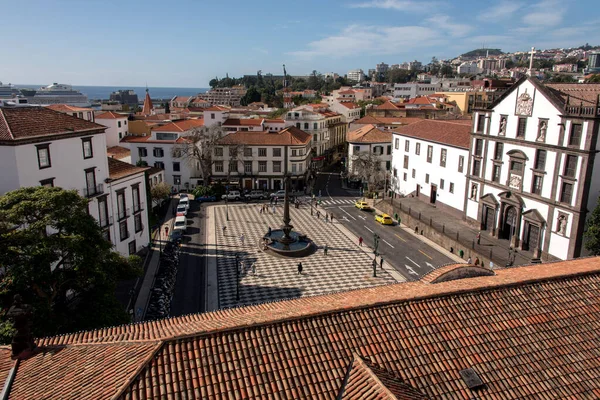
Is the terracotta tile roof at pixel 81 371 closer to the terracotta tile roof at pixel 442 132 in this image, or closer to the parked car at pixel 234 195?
the terracotta tile roof at pixel 442 132

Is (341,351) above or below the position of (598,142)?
below

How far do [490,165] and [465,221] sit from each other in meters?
6.49

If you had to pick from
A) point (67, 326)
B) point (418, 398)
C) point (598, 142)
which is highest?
point (598, 142)

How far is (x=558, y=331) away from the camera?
42.0 feet

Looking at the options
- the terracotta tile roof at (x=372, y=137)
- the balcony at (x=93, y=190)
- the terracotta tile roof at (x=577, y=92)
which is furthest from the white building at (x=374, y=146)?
the balcony at (x=93, y=190)

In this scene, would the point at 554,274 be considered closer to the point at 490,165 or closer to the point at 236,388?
the point at 236,388

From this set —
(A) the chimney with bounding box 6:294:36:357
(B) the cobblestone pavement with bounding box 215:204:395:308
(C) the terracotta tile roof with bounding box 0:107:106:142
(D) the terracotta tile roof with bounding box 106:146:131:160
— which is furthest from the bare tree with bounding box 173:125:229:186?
(A) the chimney with bounding box 6:294:36:357

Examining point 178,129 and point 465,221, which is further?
point 178,129

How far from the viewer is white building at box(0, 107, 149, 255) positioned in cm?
2356

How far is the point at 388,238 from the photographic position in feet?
137

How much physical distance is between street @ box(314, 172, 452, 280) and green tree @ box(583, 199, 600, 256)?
32.2 feet

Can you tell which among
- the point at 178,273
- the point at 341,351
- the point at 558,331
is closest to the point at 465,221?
the point at 178,273

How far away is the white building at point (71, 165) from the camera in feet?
77.3

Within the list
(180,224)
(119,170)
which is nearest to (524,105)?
(180,224)
